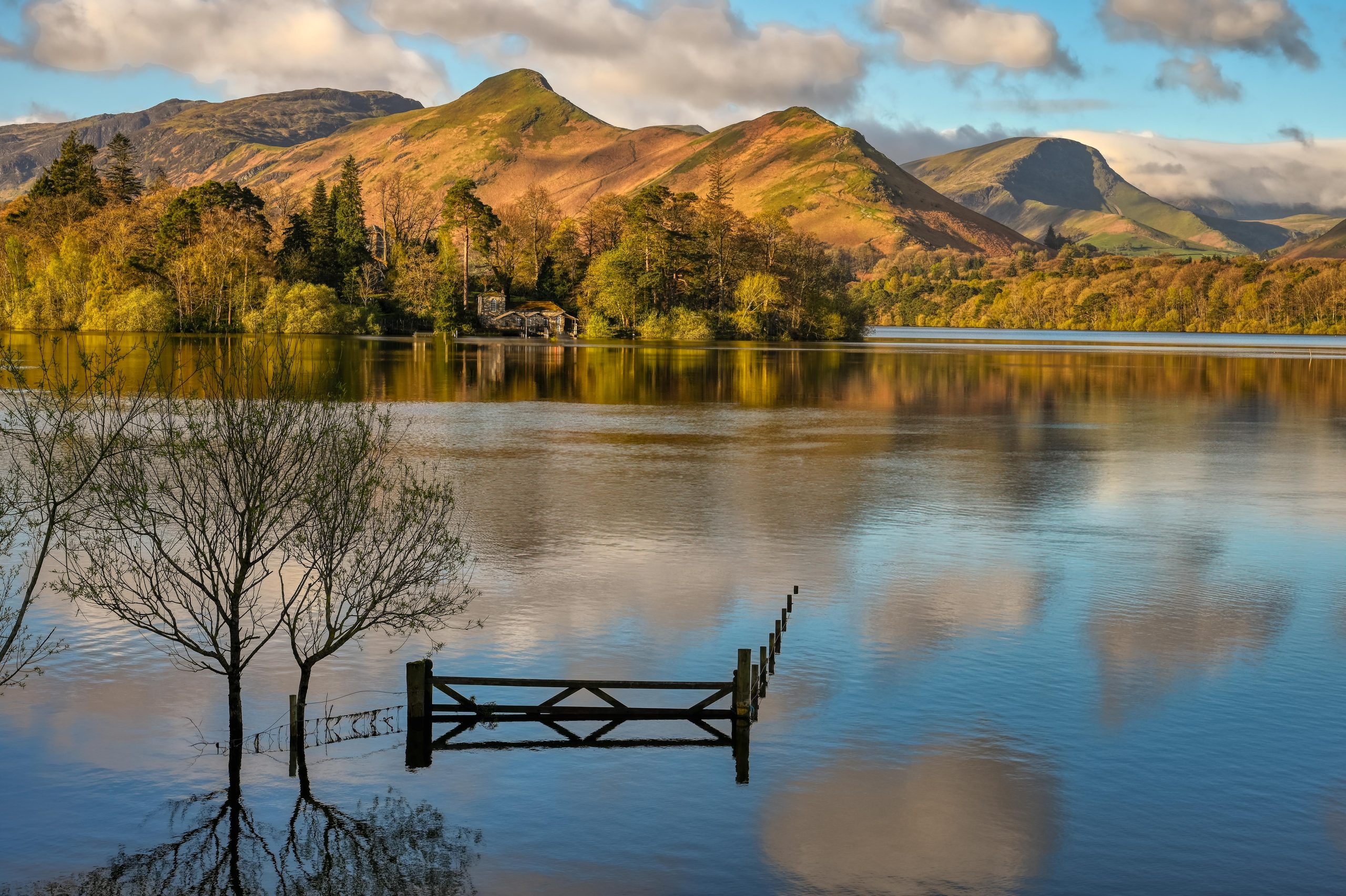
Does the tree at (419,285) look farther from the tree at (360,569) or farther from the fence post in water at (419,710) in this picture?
the fence post in water at (419,710)

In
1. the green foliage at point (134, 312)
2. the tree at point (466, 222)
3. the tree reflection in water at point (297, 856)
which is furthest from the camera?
the tree at point (466, 222)

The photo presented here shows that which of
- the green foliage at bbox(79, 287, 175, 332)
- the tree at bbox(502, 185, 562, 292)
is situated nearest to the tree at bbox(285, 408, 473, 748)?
the green foliage at bbox(79, 287, 175, 332)

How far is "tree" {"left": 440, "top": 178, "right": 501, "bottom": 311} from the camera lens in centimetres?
18350

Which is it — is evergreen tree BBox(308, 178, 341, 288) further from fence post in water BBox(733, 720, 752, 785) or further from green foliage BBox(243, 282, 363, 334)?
fence post in water BBox(733, 720, 752, 785)

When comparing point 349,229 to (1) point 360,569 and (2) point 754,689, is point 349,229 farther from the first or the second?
(2) point 754,689

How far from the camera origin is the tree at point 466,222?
184 metres

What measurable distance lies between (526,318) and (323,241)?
3435cm

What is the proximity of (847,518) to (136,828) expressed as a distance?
84.1ft

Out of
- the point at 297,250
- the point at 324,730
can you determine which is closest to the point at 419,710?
the point at 324,730

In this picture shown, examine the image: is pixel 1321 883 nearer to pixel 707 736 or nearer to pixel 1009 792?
pixel 1009 792

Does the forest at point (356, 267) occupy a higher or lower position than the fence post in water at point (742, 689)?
higher

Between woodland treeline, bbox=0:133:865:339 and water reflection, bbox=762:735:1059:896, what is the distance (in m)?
150

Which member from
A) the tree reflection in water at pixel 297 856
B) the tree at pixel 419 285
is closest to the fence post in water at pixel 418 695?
the tree reflection in water at pixel 297 856

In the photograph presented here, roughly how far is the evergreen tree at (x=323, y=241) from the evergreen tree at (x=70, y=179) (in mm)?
34173
